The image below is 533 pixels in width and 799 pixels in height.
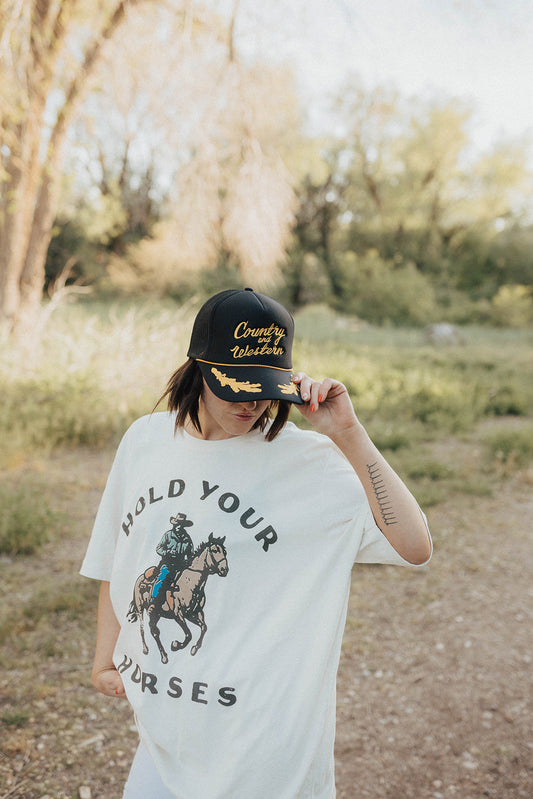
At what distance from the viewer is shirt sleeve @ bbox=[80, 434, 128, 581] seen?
1479mm

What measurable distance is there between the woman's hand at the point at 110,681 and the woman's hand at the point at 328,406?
2.68ft

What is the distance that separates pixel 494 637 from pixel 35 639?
2.55m

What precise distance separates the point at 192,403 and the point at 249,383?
22cm

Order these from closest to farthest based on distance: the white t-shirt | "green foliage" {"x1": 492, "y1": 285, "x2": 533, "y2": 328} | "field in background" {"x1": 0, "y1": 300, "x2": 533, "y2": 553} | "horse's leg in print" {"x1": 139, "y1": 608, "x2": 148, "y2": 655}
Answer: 1. the white t-shirt
2. "horse's leg in print" {"x1": 139, "y1": 608, "x2": 148, "y2": 655}
3. "field in background" {"x1": 0, "y1": 300, "x2": 533, "y2": 553}
4. "green foliage" {"x1": 492, "y1": 285, "x2": 533, "y2": 328}

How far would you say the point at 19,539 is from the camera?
4012 millimetres

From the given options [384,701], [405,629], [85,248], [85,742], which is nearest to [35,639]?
[85,742]

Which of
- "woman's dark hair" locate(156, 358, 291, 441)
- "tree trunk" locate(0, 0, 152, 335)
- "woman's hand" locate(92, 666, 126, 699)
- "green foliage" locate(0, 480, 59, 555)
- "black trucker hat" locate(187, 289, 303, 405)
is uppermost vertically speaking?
"tree trunk" locate(0, 0, 152, 335)

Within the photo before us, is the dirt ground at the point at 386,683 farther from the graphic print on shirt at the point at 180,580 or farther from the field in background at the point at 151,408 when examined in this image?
the graphic print on shirt at the point at 180,580

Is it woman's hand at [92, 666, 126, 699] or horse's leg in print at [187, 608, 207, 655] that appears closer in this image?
horse's leg in print at [187, 608, 207, 655]

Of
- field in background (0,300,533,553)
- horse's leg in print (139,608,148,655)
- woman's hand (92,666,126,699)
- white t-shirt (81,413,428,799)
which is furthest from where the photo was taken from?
field in background (0,300,533,553)

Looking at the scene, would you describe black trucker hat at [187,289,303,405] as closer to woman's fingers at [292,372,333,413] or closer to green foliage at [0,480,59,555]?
woman's fingers at [292,372,333,413]

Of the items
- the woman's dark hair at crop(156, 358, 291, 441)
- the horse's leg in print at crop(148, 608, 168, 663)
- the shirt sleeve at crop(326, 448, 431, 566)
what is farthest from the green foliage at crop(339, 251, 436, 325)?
the horse's leg in print at crop(148, 608, 168, 663)

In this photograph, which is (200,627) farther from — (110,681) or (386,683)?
(386,683)

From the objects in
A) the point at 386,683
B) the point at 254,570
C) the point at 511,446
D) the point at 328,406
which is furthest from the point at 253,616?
the point at 511,446
